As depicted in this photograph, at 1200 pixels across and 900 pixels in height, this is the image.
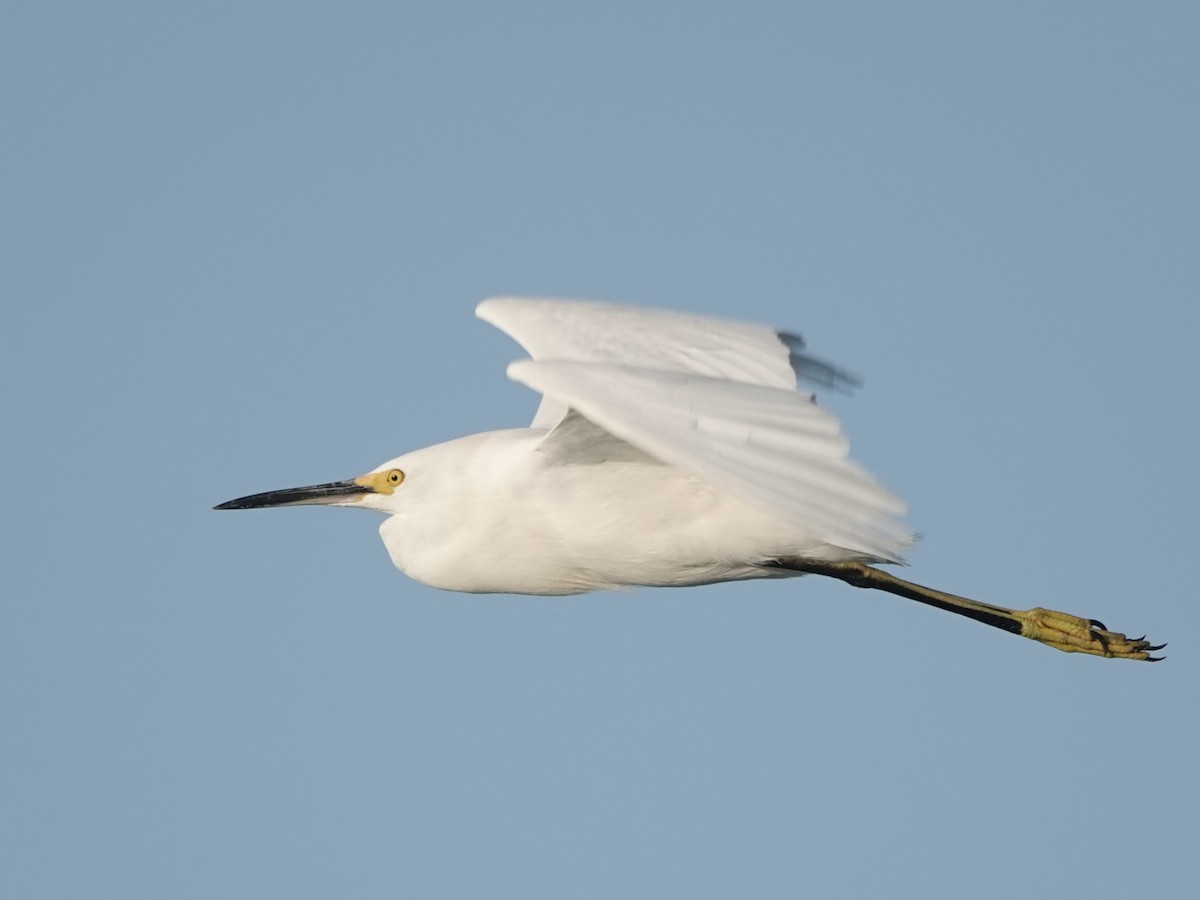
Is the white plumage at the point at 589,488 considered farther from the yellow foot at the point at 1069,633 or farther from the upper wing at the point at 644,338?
the yellow foot at the point at 1069,633

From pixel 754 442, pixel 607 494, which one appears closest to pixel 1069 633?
pixel 607 494

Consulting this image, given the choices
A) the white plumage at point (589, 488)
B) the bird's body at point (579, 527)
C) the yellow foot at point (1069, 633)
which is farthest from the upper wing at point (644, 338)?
the yellow foot at point (1069, 633)

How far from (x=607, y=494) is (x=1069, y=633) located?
3.30 m

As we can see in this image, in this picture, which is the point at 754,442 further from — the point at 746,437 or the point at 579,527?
the point at 579,527

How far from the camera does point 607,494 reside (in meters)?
9.16

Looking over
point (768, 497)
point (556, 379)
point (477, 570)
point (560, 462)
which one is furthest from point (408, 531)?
point (768, 497)

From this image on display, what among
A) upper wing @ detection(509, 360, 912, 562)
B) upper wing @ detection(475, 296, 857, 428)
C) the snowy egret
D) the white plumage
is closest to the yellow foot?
the snowy egret

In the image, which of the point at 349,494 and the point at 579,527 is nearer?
the point at 579,527

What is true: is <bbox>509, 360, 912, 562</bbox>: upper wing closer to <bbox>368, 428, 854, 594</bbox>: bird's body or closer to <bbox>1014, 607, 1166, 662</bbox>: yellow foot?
<bbox>368, 428, 854, 594</bbox>: bird's body

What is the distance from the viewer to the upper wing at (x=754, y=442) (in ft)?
21.7

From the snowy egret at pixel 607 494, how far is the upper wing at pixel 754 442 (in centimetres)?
2

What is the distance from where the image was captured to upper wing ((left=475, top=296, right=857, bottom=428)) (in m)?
9.00

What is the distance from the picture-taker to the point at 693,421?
6.96m

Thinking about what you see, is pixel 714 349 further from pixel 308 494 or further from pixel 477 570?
pixel 308 494
